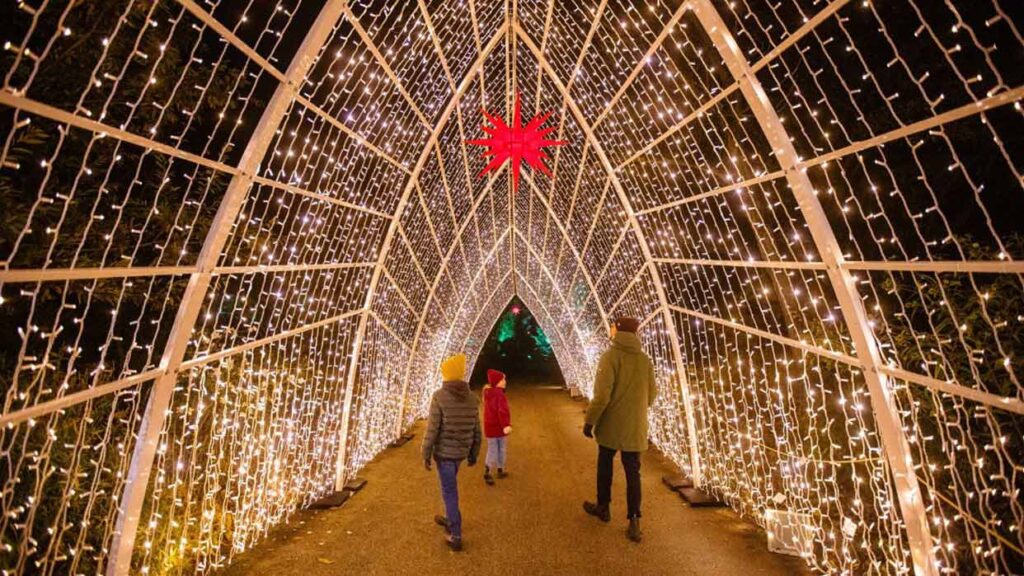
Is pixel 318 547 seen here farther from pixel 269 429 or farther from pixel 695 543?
pixel 695 543

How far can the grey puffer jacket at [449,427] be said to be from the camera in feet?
14.0

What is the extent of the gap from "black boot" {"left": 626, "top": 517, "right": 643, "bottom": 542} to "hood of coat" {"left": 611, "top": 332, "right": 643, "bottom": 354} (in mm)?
1320

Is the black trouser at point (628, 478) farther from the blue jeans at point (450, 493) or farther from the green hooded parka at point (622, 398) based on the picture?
the blue jeans at point (450, 493)

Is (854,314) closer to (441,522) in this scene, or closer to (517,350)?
(441,522)

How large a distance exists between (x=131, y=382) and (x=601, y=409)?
10.5ft

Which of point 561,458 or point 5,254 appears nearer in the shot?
point 5,254

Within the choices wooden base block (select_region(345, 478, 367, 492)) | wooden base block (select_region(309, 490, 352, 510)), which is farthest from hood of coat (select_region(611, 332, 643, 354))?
wooden base block (select_region(345, 478, 367, 492))

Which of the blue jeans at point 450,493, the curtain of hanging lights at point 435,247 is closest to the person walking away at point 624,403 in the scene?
the curtain of hanging lights at point 435,247

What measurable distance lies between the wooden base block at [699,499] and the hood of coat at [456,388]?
2.47 meters

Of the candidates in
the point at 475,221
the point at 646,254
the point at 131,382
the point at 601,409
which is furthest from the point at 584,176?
the point at 131,382

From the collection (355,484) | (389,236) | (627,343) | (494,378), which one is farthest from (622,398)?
(389,236)

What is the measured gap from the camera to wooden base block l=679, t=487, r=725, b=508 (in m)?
5.16

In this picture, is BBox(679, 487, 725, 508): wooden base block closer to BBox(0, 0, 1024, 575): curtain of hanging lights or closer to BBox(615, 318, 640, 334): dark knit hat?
BBox(0, 0, 1024, 575): curtain of hanging lights

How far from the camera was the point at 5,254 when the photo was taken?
3324 millimetres
